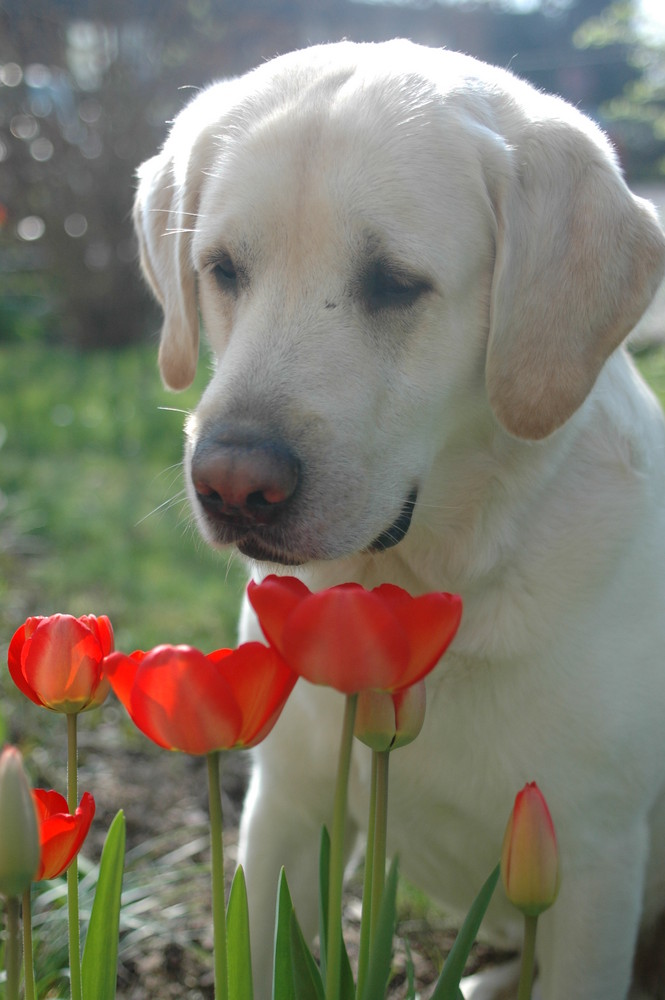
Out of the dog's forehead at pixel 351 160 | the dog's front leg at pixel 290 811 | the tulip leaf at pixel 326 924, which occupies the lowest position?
the dog's front leg at pixel 290 811

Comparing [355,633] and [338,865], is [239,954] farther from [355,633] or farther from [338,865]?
[355,633]

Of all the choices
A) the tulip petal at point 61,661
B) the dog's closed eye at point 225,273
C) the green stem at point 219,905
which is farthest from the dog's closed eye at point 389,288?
the green stem at point 219,905

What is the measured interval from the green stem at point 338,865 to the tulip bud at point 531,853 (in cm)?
18

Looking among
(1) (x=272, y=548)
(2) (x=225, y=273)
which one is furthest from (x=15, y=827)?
(2) (x=225, y=273)

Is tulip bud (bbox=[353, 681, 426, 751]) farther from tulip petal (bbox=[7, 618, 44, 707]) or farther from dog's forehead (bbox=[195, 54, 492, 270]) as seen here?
dog's forehead (bbox=[195, 54, 492, 270])

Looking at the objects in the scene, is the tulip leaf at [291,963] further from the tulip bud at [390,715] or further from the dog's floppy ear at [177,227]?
the dog's floppy ear at [177,227]

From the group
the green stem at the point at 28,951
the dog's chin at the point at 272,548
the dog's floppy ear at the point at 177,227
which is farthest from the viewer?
the dog's floppy ear at the point at 177,227

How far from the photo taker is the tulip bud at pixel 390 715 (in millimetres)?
1134

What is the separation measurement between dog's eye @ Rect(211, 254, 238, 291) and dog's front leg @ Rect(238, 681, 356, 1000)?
0.76 metres

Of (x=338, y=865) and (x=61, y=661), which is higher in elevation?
(x=61, y=661)

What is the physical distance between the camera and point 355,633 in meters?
1.00

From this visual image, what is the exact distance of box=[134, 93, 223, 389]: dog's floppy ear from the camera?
205 centimetres

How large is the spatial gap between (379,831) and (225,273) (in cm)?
109

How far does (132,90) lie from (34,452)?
424 centimetres
